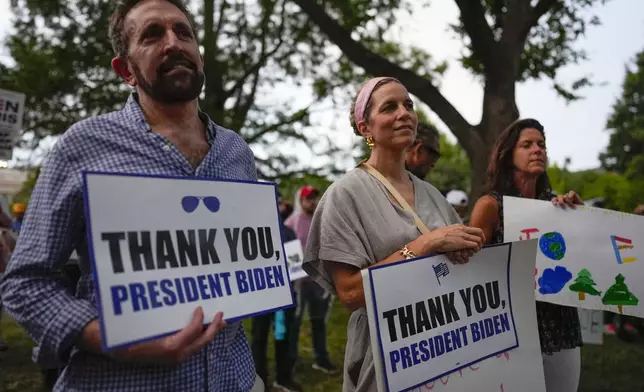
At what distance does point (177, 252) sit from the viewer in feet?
4.22

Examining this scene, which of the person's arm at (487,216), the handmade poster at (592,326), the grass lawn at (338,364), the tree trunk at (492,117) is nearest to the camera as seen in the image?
the person's arm at (487,216)

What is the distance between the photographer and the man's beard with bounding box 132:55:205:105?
4.73 feet

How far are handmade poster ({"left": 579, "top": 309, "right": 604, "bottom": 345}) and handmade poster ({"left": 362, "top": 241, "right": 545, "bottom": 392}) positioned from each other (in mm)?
2912

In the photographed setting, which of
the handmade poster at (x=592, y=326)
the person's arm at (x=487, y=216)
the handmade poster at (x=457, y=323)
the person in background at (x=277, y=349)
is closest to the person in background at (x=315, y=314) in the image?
the person in background at (x=277, y=349)

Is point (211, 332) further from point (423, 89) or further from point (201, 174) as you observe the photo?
point (423, 89)

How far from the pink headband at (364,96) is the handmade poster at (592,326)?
11.4ft

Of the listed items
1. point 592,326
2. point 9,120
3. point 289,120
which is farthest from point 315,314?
point 289,120

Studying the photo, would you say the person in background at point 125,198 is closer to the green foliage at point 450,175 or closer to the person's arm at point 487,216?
the person's arm at point 487,216

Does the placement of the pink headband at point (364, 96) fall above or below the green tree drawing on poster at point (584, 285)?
above

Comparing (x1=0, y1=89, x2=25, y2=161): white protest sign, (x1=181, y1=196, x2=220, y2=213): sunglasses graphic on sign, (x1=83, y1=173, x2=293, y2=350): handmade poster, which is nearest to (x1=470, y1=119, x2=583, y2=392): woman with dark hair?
(x1=83, y1=173, x2=293, y2=350): handmade poster

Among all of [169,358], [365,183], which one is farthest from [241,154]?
[169,358]

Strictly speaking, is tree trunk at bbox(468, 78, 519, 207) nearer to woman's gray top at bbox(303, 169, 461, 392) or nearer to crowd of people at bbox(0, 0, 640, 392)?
crowd of people at bbox(0, 0, 640, 392)

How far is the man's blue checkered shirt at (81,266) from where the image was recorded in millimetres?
1209

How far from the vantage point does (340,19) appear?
832 cm
